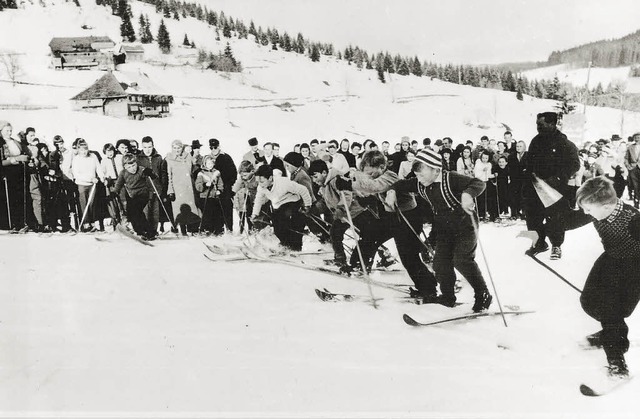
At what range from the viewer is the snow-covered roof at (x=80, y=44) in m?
44.0

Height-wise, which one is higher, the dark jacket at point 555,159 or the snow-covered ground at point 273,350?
the dark jacket at point 555,159

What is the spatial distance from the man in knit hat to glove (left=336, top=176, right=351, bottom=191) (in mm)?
1456

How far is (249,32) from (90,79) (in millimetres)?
33112

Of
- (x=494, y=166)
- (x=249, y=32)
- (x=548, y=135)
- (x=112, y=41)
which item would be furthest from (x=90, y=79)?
(x=548, y=135)

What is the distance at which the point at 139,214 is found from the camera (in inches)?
293

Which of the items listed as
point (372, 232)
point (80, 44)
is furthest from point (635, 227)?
point (80, 44)

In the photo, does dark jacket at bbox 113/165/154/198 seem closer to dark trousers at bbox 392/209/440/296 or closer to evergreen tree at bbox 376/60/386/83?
dark trousers at bbox 392/209/440/296

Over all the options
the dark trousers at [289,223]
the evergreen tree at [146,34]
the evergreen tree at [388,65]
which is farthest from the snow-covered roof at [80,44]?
the dark trousers at [289,223]

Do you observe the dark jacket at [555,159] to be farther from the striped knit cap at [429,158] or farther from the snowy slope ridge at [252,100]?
the snowy slope ridge at [252,100]

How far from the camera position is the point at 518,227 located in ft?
28.1

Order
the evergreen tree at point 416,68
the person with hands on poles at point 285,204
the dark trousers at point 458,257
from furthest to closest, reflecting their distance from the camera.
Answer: the evergreen tree at point 416,68 → the person with hands on poles at point 285,204 → the dark trousers at point 458,257

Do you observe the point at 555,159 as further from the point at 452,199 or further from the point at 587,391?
the point at 587,391

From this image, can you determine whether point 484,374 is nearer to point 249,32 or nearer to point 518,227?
point 518,227

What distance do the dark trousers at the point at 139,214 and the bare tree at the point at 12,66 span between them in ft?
110
